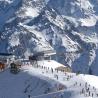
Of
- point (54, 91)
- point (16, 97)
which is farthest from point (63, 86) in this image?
point (16, 97)

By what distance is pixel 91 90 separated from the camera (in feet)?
603

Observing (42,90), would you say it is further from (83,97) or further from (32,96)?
(83,97)

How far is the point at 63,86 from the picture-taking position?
19012 centimetres

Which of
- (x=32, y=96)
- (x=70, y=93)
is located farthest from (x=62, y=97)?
(x=32, y=96)

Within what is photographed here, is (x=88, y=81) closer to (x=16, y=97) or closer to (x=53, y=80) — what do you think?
(x=53, y=80)

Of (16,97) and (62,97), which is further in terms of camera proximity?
(16,97)

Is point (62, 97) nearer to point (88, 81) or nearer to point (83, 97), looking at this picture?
point (83, 97)

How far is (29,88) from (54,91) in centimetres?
1518

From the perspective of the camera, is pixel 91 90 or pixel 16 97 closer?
pixel 91 90

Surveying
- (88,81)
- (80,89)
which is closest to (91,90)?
(80,89)

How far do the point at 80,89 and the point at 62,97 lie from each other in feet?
25.9

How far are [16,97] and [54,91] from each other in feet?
54.8

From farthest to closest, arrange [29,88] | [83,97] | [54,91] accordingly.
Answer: [29,88], [54,91], [83,97]

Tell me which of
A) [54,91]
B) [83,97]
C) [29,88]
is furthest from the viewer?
[29,88]
